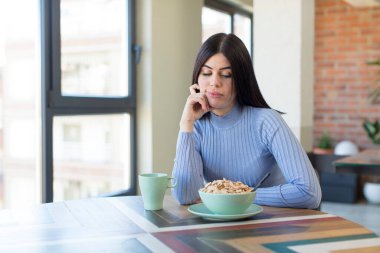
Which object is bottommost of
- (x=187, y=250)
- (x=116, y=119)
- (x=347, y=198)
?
(x=347, y=198)

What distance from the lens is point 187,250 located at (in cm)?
99

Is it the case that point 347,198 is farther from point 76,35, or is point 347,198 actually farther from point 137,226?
point 137,226

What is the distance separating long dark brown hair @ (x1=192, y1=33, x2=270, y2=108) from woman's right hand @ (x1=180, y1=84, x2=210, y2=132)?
0.30 feet

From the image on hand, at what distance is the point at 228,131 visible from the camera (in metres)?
1.63

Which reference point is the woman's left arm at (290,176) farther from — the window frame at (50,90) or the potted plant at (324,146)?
the potted plant at (324,146)

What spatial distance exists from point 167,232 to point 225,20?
11.7 feet

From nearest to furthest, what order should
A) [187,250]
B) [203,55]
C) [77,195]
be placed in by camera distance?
[187,250], [203,55], [77,195]

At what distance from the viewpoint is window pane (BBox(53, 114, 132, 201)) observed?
2.79m

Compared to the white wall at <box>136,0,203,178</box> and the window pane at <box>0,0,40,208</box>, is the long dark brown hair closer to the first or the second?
the window pane at <box>0,0,40,208</box>

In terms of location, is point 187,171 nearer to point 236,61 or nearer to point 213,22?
point 236,61

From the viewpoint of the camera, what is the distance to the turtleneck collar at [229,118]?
165 centimetres

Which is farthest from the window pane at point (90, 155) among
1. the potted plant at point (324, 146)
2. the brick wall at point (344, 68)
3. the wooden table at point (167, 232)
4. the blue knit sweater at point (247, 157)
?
the brick wall at point (344, 68)

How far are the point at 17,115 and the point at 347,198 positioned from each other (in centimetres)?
320

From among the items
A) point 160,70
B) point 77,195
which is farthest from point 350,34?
point 77,195
